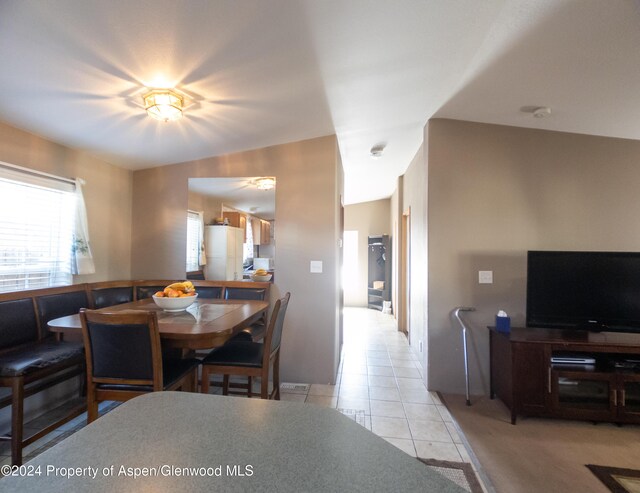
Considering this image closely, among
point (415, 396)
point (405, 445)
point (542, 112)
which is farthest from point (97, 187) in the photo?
point (542, 112)

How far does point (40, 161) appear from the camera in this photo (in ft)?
7.87

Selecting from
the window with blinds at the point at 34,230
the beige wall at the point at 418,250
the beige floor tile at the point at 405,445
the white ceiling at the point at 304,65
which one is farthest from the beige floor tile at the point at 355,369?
the window with blinds at the point at 34,230

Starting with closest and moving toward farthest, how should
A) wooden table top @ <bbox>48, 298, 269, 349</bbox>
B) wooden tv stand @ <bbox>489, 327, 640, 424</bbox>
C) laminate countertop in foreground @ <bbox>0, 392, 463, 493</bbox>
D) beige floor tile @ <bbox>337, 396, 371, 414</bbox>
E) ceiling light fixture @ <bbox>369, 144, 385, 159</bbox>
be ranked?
laminate countertop in foreground @ <bbox>0, 392, 463, 493</bbox> < wooden table top @ <bbox>48, 298, 269, 349</bbox> < wooden tv stand @ <bbox>489, 327, 640, 424</bbox> < beige floor tile @ <bbox>337, 396, 371, 414</bbox> < ceiling light fixture @ <bbox>369, 144, 385, 159</bbox>

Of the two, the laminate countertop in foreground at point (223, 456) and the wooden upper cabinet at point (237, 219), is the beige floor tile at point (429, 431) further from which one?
the wooden upper cabinet at point (237, 219)

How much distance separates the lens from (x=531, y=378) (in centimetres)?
224

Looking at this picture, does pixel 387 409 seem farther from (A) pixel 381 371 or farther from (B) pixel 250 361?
(B) pixel 250 361

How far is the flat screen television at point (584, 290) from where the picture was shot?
90.4 inches

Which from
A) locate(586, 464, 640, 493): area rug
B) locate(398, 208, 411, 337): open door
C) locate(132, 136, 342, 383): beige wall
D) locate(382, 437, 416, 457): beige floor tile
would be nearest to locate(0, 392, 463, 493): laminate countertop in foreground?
locate(382, 437, 416, 457): beige floor tile

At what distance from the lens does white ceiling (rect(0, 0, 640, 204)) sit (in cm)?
142

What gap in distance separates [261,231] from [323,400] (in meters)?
1.79

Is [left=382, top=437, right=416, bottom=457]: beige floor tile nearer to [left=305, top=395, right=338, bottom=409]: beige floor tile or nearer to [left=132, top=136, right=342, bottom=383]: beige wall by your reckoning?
[left=305, top=395, right=338, bottom=409]: beige floor tile

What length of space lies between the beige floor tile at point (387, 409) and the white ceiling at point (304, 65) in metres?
2.52

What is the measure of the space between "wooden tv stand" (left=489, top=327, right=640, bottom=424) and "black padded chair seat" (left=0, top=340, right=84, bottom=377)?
10.5ft

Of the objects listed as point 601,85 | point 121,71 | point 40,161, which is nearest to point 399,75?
point 601,85
